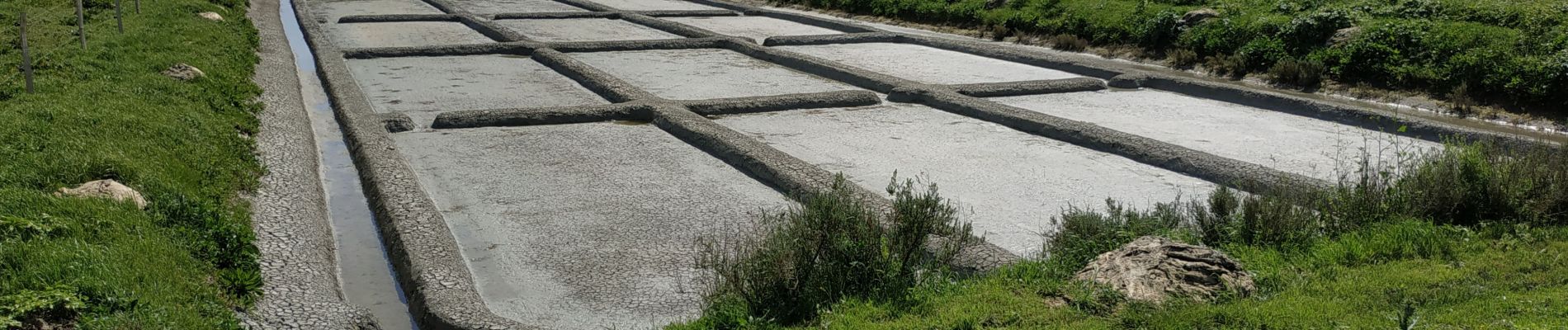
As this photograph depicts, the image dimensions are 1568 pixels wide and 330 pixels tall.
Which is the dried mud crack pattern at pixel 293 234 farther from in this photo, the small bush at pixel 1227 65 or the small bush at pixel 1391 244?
the small bush at pixel 1227 65

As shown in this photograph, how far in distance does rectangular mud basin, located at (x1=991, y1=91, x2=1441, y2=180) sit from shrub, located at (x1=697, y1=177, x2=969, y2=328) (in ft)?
15.7

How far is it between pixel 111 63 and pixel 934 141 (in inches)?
338

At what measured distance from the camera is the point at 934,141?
11328mm

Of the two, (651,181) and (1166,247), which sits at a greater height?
(1166,247)

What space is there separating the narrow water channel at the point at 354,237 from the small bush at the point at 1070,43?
11.4 metres

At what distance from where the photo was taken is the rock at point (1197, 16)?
1831cm

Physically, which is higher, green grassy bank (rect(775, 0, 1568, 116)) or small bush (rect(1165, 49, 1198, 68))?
green grassy bank (rect(775, 0, 1568, 116))

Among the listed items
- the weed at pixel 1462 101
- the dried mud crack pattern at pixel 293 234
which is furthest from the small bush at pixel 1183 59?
the dried mud crack pattern at pixel 293 234

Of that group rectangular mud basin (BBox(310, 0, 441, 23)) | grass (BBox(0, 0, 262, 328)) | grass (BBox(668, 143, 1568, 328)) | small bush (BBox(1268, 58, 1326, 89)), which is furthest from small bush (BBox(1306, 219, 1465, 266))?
rectangular mud basin (BBox(310, 0, 441, 23))

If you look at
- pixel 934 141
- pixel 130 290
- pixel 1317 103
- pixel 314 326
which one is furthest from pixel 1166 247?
pixel 1317 103

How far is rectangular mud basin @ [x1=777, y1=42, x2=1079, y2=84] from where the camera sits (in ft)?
52.9

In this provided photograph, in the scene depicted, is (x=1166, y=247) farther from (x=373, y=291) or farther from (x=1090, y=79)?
(x=1090, y=79)

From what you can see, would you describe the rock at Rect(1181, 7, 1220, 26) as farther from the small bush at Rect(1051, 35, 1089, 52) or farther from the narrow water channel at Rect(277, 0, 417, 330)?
the narrow water channel at Rect(277, 0, 417, 330)

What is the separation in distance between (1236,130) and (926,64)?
20.2ft
